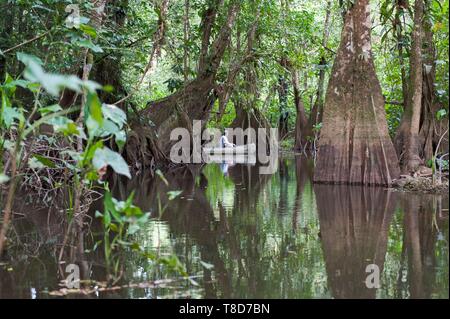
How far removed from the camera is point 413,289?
14.3ft

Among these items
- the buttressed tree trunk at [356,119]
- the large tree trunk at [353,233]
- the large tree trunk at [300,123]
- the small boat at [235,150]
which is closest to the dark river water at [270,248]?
the large tree trunk at [353,233]

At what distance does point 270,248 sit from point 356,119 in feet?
18.8

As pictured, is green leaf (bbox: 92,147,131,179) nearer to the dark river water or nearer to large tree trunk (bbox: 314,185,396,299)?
the dark river water

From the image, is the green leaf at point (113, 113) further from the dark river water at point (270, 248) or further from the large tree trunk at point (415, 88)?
the large tree trunk at point (415, 88)

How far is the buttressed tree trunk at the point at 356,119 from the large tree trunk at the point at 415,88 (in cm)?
56

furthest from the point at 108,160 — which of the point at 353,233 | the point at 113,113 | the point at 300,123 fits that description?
the point at 300,123

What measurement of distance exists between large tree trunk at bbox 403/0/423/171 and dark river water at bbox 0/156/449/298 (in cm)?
153

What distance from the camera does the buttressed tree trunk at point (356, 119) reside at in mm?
10984

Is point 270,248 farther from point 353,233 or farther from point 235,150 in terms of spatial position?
point 235,150

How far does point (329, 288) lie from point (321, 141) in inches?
288

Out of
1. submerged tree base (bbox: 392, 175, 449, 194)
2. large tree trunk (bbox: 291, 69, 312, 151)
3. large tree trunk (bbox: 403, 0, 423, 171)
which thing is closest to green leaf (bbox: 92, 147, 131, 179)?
submerged tree base (bbox: 392, 175, 449, 194)

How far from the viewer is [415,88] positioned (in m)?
11.4

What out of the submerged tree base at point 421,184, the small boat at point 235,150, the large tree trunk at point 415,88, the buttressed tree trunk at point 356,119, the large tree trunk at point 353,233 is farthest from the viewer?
the small boat at point 235,150
